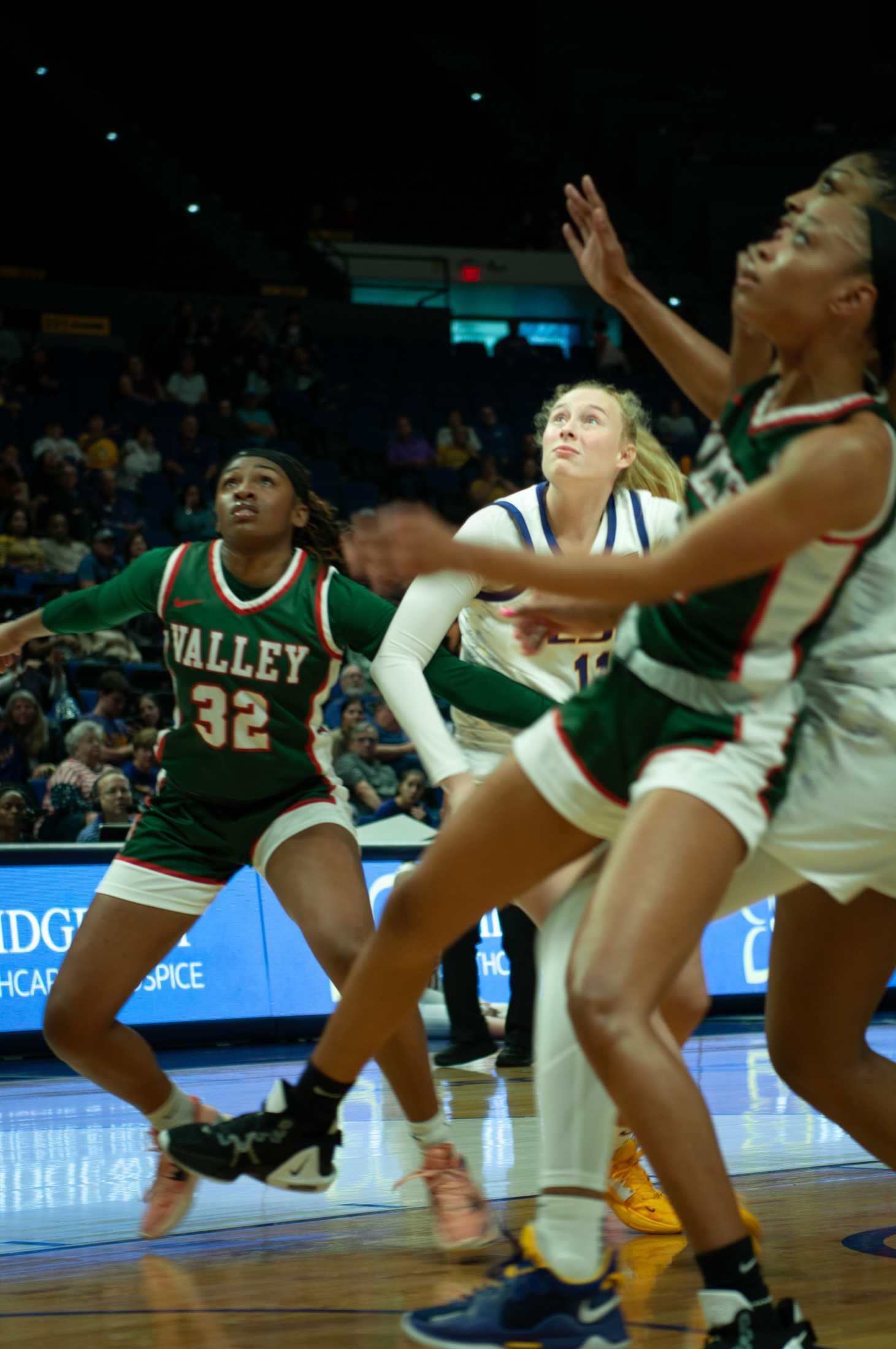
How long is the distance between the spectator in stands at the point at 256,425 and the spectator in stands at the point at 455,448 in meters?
1.93

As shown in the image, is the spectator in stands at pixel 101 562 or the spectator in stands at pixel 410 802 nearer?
the spectator in stands at pixel 410 802

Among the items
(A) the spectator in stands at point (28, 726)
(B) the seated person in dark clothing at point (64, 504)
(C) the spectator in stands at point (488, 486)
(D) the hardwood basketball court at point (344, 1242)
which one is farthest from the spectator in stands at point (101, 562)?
(D) the hardwood basketball court at point (344, 1242)

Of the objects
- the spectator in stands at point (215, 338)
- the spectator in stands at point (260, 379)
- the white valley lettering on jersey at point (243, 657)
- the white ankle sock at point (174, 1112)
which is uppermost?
the spectator in stands at point (215, 338)

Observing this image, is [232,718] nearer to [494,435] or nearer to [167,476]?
[167,476]

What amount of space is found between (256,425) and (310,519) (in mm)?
12374

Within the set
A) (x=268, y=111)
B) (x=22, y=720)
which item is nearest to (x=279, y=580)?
(x=22, y=720)

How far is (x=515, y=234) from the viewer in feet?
75.2

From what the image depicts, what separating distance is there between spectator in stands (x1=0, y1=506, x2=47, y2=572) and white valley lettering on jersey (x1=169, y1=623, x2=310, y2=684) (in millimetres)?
9287

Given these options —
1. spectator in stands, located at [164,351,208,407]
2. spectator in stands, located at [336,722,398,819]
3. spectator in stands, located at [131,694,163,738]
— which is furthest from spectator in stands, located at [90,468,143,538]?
spectator in stands, located at [336,722,398,819]

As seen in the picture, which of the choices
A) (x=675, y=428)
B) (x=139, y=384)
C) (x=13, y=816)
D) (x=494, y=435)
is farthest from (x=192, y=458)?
(x=13, y=816)

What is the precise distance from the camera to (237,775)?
3861 millimetres

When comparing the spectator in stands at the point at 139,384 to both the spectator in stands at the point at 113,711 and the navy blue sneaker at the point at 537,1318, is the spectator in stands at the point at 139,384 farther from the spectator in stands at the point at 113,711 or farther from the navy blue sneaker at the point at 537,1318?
the navy blue sneaker at the point at 537,1318

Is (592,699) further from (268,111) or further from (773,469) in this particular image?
(268,111)

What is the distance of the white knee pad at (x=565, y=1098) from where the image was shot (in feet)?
8.05
